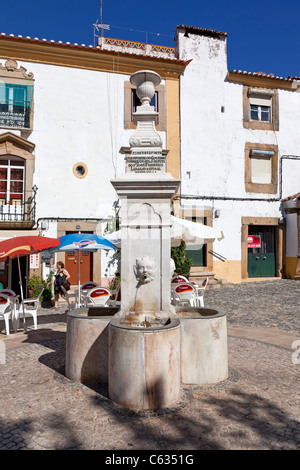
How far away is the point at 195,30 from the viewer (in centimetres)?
1531

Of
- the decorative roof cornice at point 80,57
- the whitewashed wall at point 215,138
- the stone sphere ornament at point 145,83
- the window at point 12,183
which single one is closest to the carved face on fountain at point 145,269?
the stone sphere ornament at point 145,83

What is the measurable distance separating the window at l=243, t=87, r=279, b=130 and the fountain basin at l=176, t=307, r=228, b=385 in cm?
1361

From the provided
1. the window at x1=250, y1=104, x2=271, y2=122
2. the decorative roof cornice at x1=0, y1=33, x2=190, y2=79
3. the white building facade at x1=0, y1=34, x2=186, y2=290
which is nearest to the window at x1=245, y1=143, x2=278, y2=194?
the window at x1=250, y1=104, x2=271, y2=122

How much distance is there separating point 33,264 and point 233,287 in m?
8.12

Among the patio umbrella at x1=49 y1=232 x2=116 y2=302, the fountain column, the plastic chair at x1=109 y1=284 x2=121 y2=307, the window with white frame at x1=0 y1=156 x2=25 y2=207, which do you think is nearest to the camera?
the fountain column

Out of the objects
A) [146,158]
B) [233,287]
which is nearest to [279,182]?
[233,287]

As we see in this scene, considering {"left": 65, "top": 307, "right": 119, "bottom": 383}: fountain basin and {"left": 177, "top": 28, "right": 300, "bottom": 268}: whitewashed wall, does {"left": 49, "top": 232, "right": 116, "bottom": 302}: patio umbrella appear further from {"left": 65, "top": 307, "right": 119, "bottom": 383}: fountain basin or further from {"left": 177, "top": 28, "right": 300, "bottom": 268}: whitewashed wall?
{"left": 177, "top": 28, "right": 300, "bottom": 268}: whitewashed wall

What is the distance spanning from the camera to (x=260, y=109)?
16.2 m

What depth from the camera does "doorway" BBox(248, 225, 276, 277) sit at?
16.0 metres

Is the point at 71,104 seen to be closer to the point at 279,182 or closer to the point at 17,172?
the point at 17,172

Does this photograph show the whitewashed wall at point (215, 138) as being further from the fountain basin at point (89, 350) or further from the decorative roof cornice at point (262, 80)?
the fountain basin at point (89, 350)

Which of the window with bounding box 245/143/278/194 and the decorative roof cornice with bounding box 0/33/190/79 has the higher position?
the decorative roof cornice with bounding box 0/33/190/79

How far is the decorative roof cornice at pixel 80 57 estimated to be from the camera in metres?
12.7

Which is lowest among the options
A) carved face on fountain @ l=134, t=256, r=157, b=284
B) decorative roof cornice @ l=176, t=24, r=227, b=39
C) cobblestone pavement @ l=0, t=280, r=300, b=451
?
cobblestone pavement @ l=0, t=280, r=300, b=451
